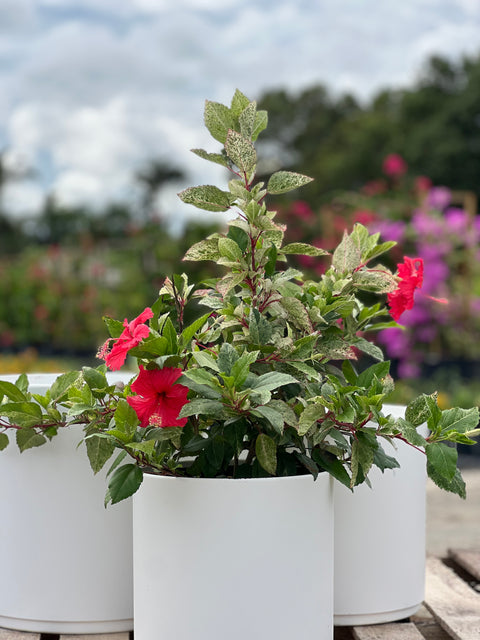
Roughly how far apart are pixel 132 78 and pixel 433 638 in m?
20.3

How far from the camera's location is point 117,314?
300 inches

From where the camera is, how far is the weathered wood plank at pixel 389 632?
125cm

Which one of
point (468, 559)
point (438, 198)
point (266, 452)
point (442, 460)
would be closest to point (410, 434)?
point (442, 460)

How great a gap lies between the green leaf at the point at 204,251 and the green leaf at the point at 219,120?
0.45 ft

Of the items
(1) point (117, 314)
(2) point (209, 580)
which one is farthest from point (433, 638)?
(1) point (117, 314)

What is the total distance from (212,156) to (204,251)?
13 centimetres

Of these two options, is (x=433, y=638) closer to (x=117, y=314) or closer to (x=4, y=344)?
(x=117, y=314)

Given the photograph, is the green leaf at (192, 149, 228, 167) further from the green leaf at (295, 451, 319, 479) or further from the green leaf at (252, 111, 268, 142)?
the green leaf at (295, 451, 319, 479)

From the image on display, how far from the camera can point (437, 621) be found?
4.42 ft

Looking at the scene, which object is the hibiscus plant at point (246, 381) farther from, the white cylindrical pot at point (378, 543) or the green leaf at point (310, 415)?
the white cylindrical pot at point (378, 543)

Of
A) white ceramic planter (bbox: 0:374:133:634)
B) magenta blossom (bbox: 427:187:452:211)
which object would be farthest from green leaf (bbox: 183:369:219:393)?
magenta blossom (bbox: 427:187:452:211)

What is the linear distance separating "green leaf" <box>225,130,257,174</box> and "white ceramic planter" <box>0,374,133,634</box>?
45 centimetres

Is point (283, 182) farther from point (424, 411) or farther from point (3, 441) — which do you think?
point (3, 441)

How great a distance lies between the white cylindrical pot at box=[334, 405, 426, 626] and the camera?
1275 millimetres
